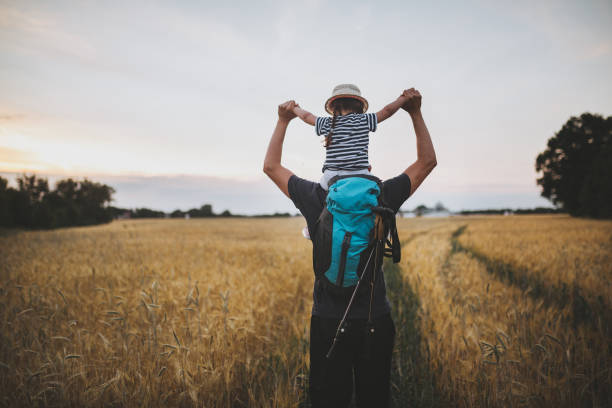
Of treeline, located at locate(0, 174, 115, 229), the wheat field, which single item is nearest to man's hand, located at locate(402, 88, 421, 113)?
the wheat field

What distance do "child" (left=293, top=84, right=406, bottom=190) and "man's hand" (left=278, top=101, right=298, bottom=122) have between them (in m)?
0.27

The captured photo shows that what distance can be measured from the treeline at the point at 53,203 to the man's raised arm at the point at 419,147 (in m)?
48.9

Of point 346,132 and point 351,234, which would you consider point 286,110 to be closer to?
point 346,132

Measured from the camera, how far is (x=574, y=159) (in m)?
35.5

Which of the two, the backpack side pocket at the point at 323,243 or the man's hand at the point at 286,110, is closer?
the backpack side pocket at the point at 323,243

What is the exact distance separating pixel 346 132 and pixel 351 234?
2.07 ft

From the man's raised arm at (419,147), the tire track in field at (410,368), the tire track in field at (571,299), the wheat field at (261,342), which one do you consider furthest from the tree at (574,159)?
the man's raised arm at (419,147)

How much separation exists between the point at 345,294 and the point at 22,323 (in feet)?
Result: 15.6

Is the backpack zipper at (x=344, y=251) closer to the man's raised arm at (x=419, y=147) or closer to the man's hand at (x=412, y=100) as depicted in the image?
the man's raised arm at (x=419, y=147)

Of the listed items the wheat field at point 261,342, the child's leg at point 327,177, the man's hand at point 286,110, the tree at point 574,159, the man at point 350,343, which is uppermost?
the tree at point 574,159

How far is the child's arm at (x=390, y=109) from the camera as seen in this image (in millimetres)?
1746

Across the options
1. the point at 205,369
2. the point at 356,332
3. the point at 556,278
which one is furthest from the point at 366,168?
the point at 556,278

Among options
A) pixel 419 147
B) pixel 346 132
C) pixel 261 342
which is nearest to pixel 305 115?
pixel 346 132

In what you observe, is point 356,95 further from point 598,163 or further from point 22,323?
point 598,163
